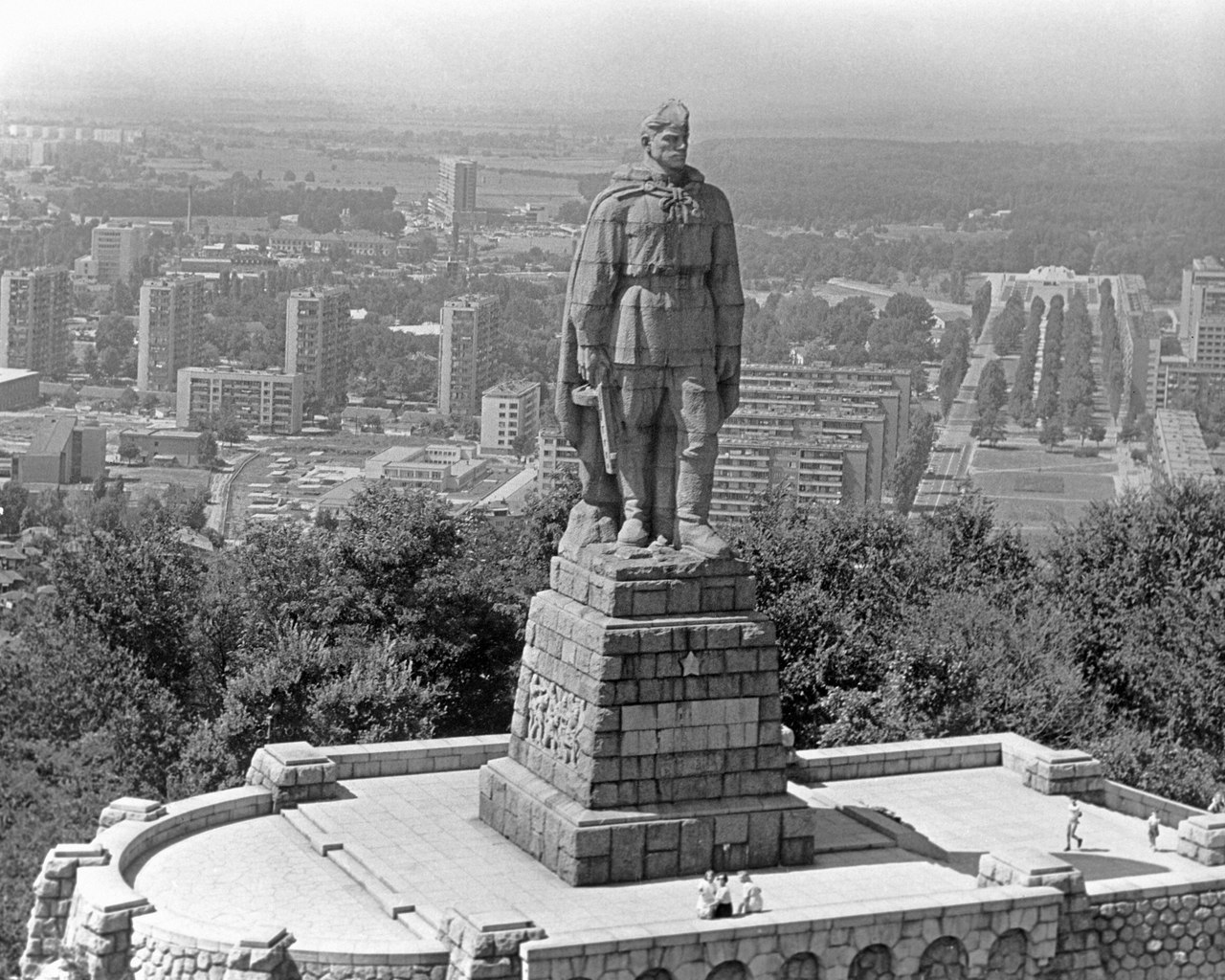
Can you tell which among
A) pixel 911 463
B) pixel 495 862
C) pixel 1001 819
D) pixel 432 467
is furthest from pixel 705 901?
pixel 432 467

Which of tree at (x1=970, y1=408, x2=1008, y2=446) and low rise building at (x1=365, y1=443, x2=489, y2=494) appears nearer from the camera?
low rise building at (x1=365, y1=443, x2=489, y2=494)

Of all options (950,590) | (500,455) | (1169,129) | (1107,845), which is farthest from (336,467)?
(1107,845)

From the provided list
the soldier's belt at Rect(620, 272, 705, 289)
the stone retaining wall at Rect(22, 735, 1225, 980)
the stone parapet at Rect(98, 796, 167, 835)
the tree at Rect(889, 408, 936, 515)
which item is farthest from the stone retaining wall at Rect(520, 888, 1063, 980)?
the tree at Rect(889, 408, 936, 515)

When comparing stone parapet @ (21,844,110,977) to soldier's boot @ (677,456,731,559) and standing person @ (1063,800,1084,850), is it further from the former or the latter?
standing person @ (1063,800,1084,850)

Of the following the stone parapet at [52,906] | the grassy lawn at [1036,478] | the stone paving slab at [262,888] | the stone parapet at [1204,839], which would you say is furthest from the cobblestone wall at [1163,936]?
the grassy lawn at [1036,478]

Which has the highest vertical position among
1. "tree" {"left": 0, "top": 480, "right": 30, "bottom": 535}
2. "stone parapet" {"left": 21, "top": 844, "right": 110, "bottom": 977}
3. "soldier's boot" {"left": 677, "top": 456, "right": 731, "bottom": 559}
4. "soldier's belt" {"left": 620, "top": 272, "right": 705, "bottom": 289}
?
"soldier's belt" {"left": 620, "top": 272, "right": 705, "bottom": 289}

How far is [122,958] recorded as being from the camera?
27.5m

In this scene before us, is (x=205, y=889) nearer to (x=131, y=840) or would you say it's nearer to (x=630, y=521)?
(x=131, y=840)

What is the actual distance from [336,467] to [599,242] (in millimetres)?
153158

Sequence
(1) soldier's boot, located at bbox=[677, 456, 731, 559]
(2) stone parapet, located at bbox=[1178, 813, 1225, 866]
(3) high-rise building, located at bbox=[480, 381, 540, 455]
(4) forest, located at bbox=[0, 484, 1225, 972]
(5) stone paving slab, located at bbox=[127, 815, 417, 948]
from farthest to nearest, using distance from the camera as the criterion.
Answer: (3) high-rise building, located at bbox=[480, 381, 540, 455], (4) forest, located at bbox=[0, 484, 1225, 972], (2) stone parapet, located at bbox=[1178, 813, 1225, 866], (1) soldier's boot, located at bbox=[677, 456, 731, 559], (5) stone paving slab, located at bbox=[127, 815, 417, 948]

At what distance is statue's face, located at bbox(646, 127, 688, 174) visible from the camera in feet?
99.2

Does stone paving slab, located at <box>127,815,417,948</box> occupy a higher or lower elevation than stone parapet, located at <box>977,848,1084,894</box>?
lower

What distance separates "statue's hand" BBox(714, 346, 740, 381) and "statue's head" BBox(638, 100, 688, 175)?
2.08 metres

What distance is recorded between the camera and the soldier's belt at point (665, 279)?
1190 inches
